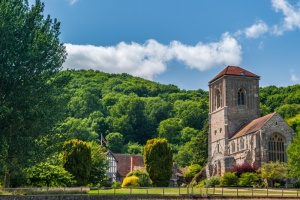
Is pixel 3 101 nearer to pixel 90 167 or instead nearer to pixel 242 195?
pixel 242 195

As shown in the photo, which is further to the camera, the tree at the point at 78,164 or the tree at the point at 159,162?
the tree at the point at 159,162

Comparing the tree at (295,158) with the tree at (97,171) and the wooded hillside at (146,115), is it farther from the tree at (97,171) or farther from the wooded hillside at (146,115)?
the wooded hillside at (146,115)

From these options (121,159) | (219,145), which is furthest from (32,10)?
(121,159)

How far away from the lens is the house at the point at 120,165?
281ft

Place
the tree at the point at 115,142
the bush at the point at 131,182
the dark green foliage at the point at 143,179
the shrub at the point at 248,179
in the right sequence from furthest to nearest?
the tree at the point at 115,142
the shrub at the point at 248,179
the dark green foliage at the point at 143,179
the bush at the point at 131,182

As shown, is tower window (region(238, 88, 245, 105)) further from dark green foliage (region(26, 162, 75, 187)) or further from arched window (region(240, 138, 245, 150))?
dark green foliage (region(26, 162, 75, 187))

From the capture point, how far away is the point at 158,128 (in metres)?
133

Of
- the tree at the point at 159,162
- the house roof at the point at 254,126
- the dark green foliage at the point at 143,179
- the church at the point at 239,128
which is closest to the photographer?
the tree at the point at 159,162

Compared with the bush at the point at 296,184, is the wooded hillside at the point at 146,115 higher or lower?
higher

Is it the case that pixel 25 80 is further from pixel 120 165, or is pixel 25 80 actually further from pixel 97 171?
pixel 120 165

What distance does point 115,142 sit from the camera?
120312 mm

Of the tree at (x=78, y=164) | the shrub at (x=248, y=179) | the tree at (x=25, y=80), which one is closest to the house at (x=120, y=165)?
the shrub at (x=248, y=179)

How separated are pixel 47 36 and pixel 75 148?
22898mm

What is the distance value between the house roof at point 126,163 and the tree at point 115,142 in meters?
30.2
